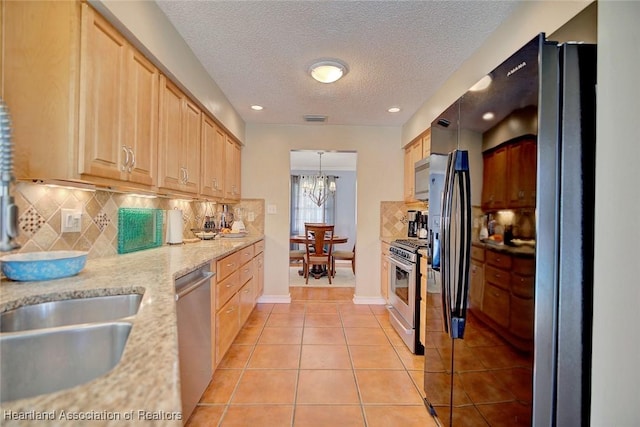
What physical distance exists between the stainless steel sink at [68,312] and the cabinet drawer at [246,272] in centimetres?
169

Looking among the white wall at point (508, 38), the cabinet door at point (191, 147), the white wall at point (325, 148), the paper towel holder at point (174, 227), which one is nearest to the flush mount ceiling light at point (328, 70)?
the white wall at point (508, 38)

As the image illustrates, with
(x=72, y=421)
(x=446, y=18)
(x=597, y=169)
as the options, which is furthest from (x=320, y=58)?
(x=72, y=421)

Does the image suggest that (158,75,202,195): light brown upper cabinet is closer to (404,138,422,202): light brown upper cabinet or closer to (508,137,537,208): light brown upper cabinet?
(508,137,537,208): light brown upper cabinet

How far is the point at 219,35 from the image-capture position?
80.3 inches

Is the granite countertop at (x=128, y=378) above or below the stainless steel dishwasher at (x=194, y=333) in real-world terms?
above

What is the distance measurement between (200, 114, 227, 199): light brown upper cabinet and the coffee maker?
243 cm

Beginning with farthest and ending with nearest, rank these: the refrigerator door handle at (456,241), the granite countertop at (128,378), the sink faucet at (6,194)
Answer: the refrigerator door handle at (456,241)
the sink faucet at (6,194)
the granite countertop at (128,378)

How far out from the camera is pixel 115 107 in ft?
4.90

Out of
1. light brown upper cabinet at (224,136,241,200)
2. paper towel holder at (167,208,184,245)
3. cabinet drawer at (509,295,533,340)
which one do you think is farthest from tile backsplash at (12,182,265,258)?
cabinet drawer at (509,295,533,340)

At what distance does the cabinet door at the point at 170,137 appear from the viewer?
195 cm

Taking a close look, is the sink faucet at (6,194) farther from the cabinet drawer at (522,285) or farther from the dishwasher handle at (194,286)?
the cabinet drawer at (522,285)

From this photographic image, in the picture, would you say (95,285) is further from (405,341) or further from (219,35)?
(405,341)

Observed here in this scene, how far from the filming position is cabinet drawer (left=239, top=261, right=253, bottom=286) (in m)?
2.84

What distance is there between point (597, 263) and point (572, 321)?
0.22 m
